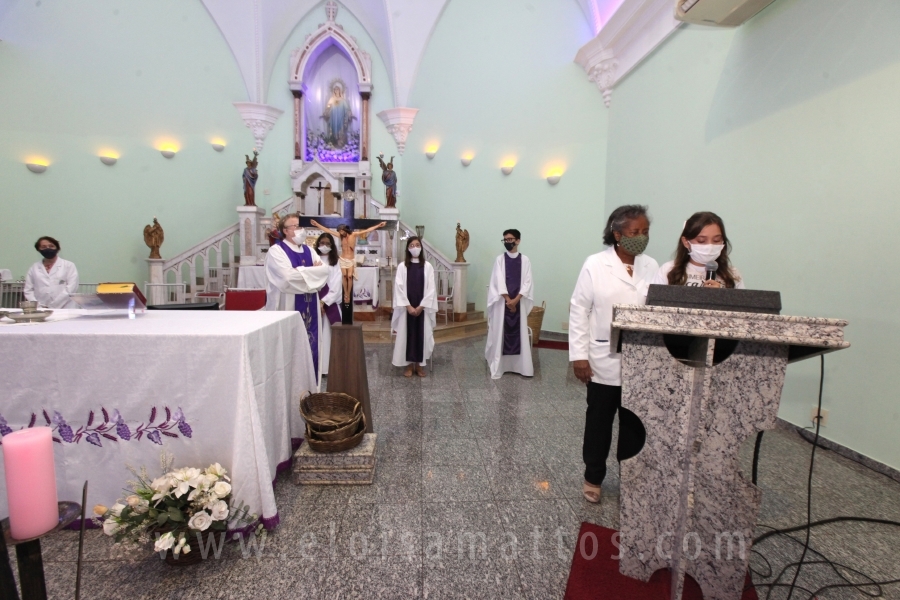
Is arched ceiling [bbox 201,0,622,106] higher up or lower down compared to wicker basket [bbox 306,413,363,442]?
higher up

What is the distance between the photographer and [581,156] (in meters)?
8.39

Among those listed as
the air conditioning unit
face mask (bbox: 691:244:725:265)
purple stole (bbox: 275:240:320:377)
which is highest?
the air conditioning unit

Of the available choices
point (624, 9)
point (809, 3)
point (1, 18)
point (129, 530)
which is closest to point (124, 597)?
point (129, 530)

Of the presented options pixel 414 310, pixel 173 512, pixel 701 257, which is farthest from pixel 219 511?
pixel 414 310

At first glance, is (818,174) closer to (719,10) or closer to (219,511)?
(719,10)

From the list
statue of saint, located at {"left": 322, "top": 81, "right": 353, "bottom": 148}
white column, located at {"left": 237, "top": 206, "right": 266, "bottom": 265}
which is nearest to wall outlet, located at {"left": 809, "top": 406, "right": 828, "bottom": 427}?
white column, located at {"left": 237, "top": 206, "right": 266, "bottom": 265}

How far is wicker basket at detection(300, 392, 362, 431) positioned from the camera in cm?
292

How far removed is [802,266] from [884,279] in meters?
0.65

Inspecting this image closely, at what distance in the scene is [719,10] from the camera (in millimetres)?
4031

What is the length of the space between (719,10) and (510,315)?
3.74 m

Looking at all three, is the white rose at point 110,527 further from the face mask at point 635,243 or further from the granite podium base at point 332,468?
the face mask at point 635,243

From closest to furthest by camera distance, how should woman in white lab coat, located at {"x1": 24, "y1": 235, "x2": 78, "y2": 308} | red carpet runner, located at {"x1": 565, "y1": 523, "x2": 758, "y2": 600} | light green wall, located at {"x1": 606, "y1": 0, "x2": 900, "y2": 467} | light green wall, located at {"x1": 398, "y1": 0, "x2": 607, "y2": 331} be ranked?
red carpet runner, located at {"x1": 565, "y1": 523, "x2": 758, "y2": 600}, light green wall, located at {"x1": 606, "y1": 0, "x2": 900, "y2": 467}, woman in white lab coat, located at {"x1": 24, "y1": 235, "x2": 78, "y2": 308}, light green wall, located at {"x1": 398, "y1": 0, "x2": 607, "y2": 331}

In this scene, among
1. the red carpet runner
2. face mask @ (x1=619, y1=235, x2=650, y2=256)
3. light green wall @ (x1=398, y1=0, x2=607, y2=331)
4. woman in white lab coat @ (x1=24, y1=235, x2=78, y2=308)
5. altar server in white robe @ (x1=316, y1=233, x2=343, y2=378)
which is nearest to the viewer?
the red carpet runner

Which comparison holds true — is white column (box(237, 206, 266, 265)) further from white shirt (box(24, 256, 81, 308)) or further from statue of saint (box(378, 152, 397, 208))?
white shirt (box(24, 256, 81, 308))
